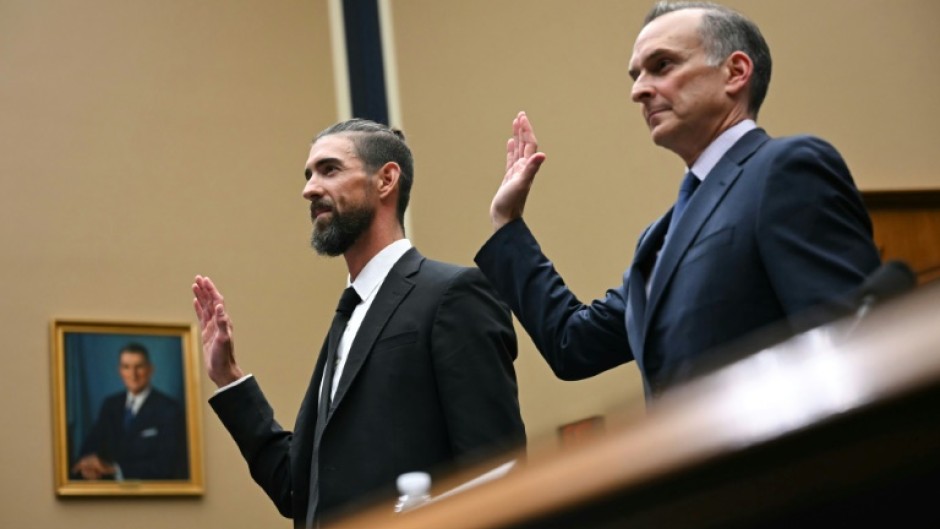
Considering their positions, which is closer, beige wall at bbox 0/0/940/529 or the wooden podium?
the wooden podium

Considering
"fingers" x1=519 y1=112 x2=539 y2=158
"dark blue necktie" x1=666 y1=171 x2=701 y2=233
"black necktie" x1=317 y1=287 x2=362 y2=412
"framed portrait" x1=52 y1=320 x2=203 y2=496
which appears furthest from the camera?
"framed portrait" x1=52 y1=320 x2=203 y2=496

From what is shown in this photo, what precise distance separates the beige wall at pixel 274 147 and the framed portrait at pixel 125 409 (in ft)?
0.23

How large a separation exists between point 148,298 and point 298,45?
1.66 metres

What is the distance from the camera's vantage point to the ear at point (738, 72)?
103 inches

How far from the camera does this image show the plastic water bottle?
2.49 feet

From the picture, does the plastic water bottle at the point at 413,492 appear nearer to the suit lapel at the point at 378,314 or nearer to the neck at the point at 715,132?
the neck at the point at 715,132

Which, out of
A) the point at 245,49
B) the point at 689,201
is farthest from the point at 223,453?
the point at 689,201

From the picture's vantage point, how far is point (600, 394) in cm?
70

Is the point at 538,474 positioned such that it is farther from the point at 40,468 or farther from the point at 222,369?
the point at 40,468

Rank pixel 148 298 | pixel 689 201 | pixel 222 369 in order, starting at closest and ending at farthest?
pixel 689 201 < pixel 222 369 < pixel 148 298

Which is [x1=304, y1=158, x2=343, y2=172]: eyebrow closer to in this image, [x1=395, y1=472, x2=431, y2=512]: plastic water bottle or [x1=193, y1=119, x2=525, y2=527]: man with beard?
[x1=193, y1=119, x2=525, y2=527]: man with beard

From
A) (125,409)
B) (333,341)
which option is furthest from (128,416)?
(333,341)

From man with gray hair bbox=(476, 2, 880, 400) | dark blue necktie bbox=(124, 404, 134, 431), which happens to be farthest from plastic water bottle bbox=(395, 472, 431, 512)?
dark blue necktie bbox=(124, 404, 134, 431)

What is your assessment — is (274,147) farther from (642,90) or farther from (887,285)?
(887,285)
